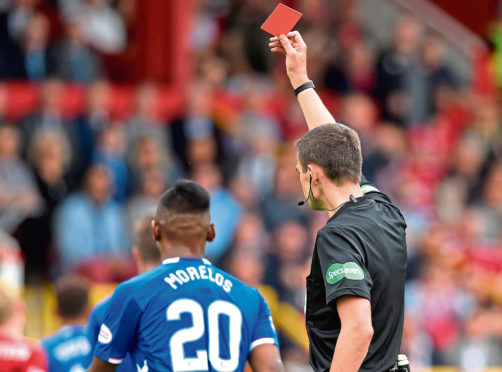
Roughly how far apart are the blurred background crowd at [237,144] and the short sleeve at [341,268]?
5.66 meters

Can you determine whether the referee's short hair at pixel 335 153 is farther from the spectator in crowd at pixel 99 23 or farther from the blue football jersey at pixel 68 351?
the spectator in crowd at pixel 99 23

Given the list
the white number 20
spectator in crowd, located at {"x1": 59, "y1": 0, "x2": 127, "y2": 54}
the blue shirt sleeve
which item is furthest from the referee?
spectator in crowd, located at {"x1": 59, "y1": 0, "x2": 127, "y2": 54}

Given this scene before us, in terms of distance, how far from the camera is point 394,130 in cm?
1459

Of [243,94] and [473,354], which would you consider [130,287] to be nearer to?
[473,354]

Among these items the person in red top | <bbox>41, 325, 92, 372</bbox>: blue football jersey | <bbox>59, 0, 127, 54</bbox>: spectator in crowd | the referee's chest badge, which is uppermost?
<bbox>59, 0, 127, 54</bbox>: spectator in crowd

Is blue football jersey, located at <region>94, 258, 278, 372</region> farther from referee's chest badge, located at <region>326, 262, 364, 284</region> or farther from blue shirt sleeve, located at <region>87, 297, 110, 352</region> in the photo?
blue shirt sleeve, located at <region>87, 297, 110, 352</region>

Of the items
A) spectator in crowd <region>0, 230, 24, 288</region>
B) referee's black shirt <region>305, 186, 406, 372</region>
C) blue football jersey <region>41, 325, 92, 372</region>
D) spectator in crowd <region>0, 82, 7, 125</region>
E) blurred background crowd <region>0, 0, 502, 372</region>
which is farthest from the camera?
spectator in crowd <region>0, 82, 7, 125</region>

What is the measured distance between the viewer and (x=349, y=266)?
429 cm

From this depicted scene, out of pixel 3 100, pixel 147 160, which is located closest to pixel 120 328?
pixel 147 160

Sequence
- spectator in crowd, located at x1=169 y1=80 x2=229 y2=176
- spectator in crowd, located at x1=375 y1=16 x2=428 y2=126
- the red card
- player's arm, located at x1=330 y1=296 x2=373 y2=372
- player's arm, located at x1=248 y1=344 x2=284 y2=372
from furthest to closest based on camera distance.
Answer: spectator in crowd, located at x1=375 y1=16 x2=428 y2=126
spectator in crowd, located at x1=169 y1=80 x2=229 y2=176
the red card
player's arm, located at x1=248 y1=344 x2=284 y2=372
player's arm, located at x1=330 y1=296 x2=373 y2=372

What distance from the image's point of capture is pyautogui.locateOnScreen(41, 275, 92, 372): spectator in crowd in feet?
21.1

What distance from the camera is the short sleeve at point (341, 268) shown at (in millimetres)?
4258

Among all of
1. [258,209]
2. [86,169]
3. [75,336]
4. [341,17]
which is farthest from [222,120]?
[75,336]

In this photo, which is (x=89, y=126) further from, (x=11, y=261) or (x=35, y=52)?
(x=11, y=261)
